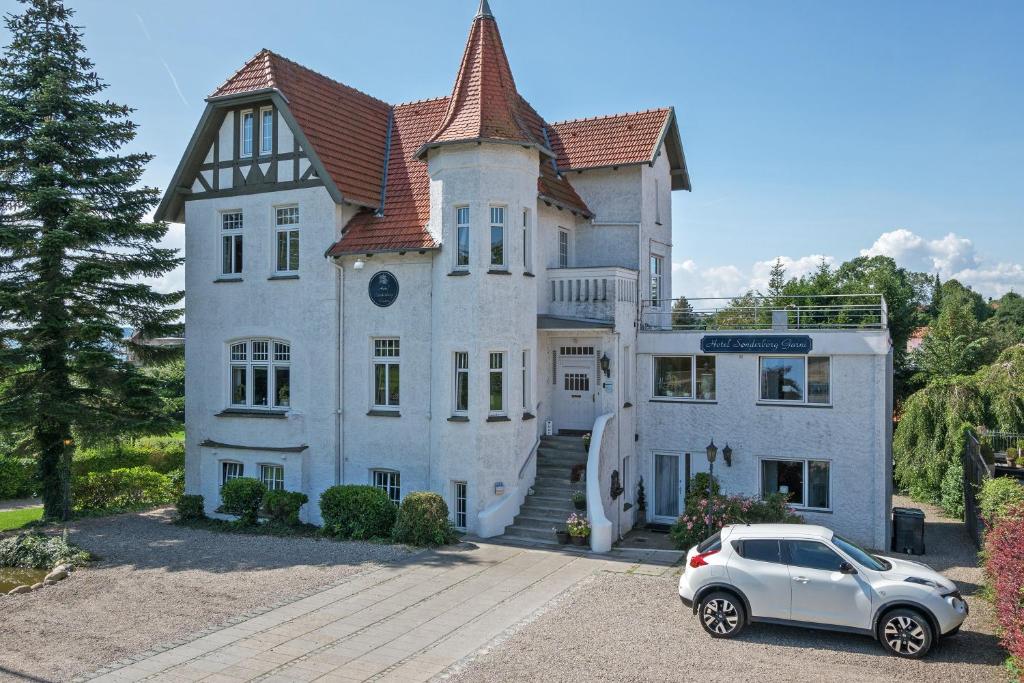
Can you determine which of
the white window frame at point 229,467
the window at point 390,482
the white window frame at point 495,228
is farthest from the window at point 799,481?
the white window frame at point 229,467

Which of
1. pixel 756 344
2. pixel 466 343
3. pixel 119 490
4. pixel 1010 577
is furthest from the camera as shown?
pixel 119 490

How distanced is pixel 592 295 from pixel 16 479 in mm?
24884

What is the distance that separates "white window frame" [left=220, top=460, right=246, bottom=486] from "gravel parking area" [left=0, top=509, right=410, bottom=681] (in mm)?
2313

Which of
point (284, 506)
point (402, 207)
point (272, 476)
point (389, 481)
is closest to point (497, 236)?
point (402, 207)

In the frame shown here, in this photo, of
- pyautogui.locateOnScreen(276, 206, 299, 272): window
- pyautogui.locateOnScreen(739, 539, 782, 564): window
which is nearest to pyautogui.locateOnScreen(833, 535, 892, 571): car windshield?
pyautogui.locateOnScreen(739, 539, 782, 564): window

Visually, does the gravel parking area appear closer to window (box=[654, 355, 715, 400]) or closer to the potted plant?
the potted plant

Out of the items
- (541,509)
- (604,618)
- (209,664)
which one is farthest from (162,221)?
(604,618)

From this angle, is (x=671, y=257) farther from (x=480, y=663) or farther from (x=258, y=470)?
(x=480, y=663)

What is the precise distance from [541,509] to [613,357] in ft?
14.5

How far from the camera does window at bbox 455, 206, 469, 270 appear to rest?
19156 mm

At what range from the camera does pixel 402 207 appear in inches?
819

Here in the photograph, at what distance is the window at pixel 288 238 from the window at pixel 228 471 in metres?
5.63

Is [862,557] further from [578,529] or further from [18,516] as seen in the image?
[18,516]

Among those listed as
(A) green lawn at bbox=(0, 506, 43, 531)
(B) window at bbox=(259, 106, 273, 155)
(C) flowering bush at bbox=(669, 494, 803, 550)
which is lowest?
(A) green lawn at bbox=(0, 506, 43, 531)
